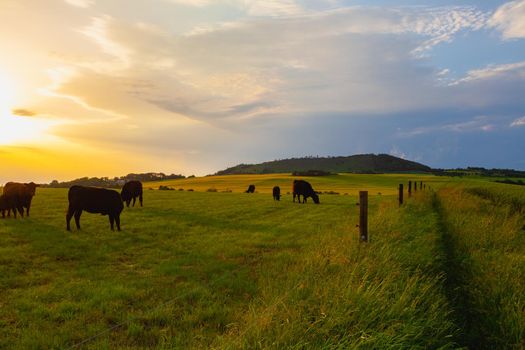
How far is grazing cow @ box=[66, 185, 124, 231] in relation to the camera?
16.7 metres

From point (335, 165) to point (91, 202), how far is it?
165237mm

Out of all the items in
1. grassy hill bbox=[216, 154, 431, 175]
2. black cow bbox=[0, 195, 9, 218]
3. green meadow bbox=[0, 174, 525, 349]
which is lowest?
green meadow bbox=[0, 174, 525, 349]

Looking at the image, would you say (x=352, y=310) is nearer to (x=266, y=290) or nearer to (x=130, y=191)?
(x=266, y=290)

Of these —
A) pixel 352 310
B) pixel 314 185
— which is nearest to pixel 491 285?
pixel 352 310

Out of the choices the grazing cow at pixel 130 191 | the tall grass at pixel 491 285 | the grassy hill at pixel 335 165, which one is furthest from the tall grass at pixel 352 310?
the grassy hill at pixel 335 165

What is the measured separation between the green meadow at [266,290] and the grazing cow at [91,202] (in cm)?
127

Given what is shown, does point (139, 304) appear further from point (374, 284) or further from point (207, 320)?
point (374, 284)

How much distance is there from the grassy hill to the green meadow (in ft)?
487

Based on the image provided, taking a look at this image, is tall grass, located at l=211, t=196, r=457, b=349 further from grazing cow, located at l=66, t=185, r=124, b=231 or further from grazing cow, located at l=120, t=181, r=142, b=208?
grazing cow, located at l=120, t=181, r=142, b=208

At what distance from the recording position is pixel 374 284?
21.2 ft

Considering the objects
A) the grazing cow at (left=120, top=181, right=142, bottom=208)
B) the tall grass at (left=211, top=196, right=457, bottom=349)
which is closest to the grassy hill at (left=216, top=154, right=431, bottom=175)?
the grazing cow at (left=120, top=181, right=142, bottom=208)

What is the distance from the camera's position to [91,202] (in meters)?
16.8

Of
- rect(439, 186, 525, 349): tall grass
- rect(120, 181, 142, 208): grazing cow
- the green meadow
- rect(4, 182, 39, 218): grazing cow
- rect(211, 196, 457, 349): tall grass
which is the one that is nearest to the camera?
rect(211, 196, 457, 349): tall grass

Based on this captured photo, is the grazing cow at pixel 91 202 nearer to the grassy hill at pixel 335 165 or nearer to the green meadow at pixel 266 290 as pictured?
the green meadow at pixel 266 290
